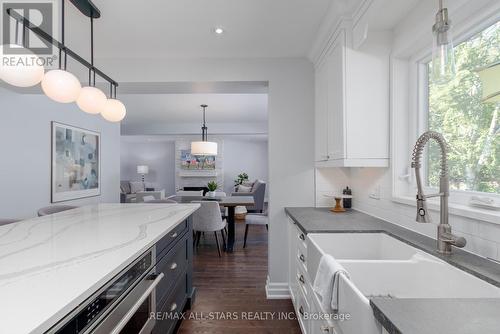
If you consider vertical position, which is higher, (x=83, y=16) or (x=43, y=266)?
(x=83, y=16)

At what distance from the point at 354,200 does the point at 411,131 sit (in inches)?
33.1

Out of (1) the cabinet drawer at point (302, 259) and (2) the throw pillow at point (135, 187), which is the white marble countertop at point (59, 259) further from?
(2) the throw pillow at point (135, 187)

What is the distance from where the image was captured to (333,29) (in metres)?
1.89

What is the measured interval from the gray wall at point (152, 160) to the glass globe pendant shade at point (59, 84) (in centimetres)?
791

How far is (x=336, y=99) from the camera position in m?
1.92

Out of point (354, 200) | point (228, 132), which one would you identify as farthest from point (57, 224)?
point (228, 132)

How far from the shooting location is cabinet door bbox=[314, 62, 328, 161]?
216 centimetres

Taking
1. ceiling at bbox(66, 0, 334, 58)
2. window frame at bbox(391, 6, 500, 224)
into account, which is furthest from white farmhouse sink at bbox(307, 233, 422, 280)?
ceiling at bbox(66, 0, 334, 58)

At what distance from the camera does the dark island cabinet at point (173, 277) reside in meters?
1.47

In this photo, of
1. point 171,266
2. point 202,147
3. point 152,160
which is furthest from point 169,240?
point 152,160

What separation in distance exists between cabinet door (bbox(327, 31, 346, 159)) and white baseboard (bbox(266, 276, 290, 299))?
1.35 m

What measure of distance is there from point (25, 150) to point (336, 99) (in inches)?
137

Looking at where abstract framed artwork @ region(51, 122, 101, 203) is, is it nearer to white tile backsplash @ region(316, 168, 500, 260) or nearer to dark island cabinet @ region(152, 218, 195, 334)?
dark island cabinet @ region(152, 218, 195, 334)

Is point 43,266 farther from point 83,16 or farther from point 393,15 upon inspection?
point 393,15
